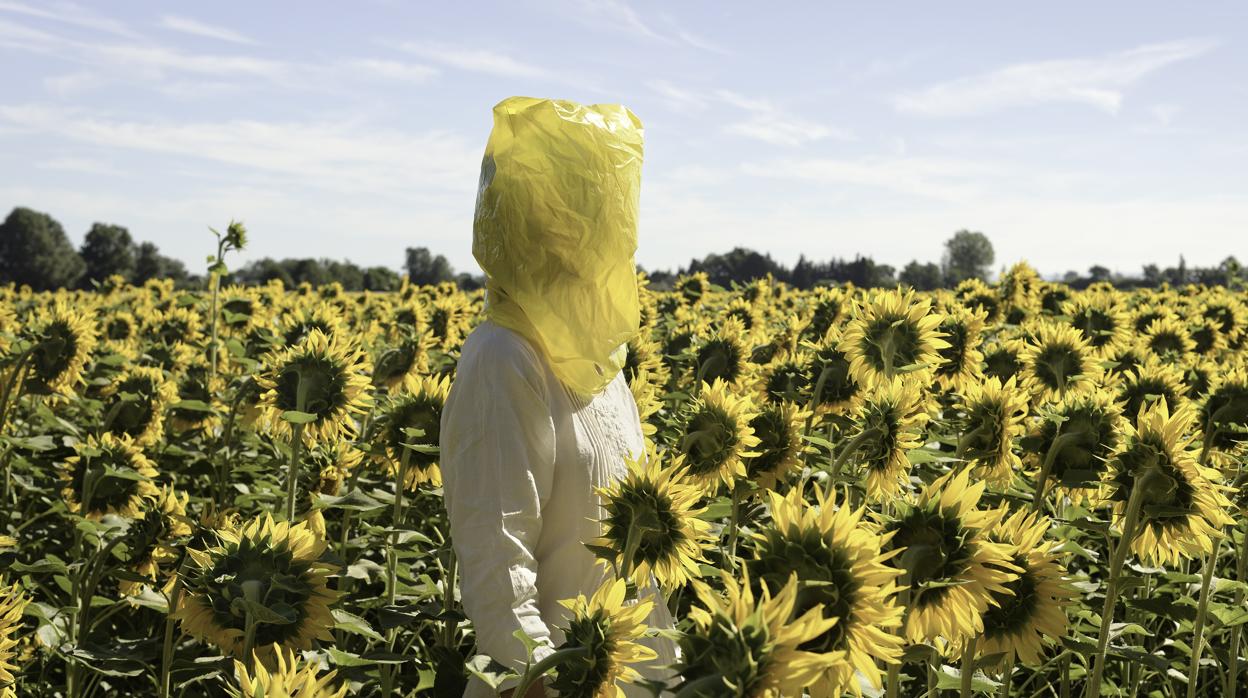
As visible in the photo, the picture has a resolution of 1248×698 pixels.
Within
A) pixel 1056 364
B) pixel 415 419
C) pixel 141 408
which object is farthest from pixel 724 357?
pixel 141 408

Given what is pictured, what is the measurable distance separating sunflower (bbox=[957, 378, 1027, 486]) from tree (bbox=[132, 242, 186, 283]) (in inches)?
1768

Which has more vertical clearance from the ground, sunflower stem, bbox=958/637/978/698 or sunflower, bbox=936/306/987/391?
sunflower, bbox=936/306/987/391

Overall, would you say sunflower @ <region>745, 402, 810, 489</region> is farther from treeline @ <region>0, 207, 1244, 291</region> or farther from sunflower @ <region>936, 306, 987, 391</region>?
treeline @ <region>0, 207, 1244, 291</region>

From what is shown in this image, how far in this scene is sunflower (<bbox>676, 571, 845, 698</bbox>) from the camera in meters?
0.96

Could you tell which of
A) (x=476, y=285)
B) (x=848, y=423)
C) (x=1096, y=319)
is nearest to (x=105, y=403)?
(x=848, y=423)

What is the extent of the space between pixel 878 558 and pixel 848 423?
77.6 inches

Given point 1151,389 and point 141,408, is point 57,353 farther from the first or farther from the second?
point 1151,389

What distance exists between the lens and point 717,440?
7.58 feet

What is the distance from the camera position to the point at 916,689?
3.05m

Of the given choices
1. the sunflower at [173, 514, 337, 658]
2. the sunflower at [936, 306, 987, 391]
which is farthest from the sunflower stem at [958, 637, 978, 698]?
the sunflower at [936, 306, 987, 391]

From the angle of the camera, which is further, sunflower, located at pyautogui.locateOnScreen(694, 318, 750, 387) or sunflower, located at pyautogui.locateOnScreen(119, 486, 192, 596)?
sunflower, located at pyautogui.locateOnScreen(694, 318, 750, 387)

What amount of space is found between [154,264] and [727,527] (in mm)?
48738

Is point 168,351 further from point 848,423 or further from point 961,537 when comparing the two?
point 961,537

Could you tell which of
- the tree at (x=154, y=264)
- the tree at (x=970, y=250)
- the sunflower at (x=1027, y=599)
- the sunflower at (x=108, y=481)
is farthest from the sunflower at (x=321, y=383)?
the tree at (x=970, y=250)
